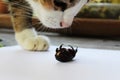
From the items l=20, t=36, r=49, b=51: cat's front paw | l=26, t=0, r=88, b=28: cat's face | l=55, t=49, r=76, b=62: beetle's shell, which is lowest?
l=20, t=36, r=49, b=51: cat's front paw

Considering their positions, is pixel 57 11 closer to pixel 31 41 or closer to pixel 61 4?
pixel 61 4

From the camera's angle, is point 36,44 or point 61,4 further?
point 36,44

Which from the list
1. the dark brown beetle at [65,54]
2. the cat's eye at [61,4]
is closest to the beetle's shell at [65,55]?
the dark brown beetle at [65,54]

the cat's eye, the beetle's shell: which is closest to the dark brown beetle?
the beetle's shell

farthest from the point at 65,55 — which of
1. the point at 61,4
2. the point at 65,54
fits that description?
the point at 61,4

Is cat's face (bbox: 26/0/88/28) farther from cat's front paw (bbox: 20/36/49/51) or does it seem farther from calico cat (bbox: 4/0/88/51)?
cat's front paw (bbox: 20/36/49/51)

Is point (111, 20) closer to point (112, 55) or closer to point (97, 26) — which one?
point (97, 26)

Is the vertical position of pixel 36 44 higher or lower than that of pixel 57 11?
lower
